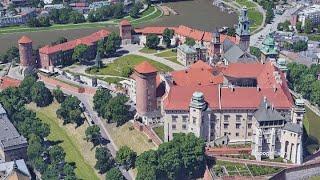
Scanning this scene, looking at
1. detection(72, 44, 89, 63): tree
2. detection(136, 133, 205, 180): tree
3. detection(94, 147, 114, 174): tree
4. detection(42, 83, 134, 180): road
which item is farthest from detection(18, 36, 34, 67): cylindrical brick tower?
detection(136, 133, 205, 180): tree

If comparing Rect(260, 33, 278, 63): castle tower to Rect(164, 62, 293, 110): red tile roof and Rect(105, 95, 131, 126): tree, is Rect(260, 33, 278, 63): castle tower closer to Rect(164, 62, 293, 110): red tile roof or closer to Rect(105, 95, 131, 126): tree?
Rect(164, 62, 293, 110): red tile roof

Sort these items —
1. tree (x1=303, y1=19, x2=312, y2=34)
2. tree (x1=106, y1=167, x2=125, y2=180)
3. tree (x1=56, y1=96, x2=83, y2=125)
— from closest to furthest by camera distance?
tree (x1=106, y1=167, x2=125, y2=180) → tree (x1=56, y1=96, x2=83, y2=125) → tree (x1=303, y1=19, x2=312, y2=34)

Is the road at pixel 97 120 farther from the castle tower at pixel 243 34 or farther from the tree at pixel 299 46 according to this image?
the tree at pixel 299 46

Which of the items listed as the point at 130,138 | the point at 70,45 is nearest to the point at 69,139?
the point at 130,138

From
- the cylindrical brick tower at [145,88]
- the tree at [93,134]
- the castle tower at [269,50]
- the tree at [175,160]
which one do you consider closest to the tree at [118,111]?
the cylindrical brick tower at [145,88]

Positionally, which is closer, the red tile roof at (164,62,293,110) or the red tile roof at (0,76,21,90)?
the red tile roof at (164,62,293,110)

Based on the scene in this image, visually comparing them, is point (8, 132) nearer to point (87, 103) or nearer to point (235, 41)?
point (87, 103)

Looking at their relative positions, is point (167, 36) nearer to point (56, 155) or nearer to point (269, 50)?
point (269, 50)
